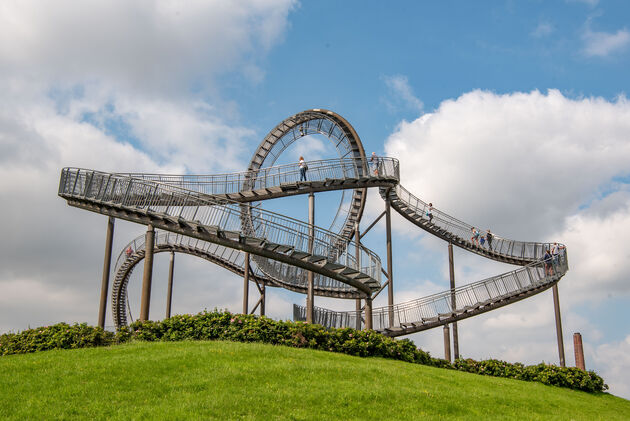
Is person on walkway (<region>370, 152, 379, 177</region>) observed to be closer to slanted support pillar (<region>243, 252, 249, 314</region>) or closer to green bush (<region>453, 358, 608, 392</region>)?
slanted support pillar (<region>243, 252, 249, 314</region>)

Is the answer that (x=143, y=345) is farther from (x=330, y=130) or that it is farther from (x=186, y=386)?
(x=330, y=130)

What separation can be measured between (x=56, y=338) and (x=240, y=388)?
27.5 feet

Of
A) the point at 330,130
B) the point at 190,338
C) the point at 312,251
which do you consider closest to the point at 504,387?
the point at 312,251

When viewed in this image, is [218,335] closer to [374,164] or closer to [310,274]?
[310,274]

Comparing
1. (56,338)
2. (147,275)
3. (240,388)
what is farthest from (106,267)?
(240,388)

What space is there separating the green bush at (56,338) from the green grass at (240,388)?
147cm

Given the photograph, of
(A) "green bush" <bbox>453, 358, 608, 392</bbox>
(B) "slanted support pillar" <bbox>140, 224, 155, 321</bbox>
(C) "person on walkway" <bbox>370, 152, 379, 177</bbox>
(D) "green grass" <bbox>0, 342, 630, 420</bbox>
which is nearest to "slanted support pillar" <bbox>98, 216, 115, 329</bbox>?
(B) "slanted support pillar" <bbox>140, 224, 155, 321</bbox>

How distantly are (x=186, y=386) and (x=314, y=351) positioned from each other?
18.8 feet

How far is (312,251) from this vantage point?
22.8 metres

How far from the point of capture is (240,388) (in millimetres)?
13289

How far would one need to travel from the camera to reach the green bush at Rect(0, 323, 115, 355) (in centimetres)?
1875

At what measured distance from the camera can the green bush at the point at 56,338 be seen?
18750 mm

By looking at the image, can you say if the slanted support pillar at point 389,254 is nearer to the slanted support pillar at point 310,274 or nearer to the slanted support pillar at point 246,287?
the slanted support pillar at point 310,274

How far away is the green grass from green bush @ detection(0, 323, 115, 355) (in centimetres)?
147
